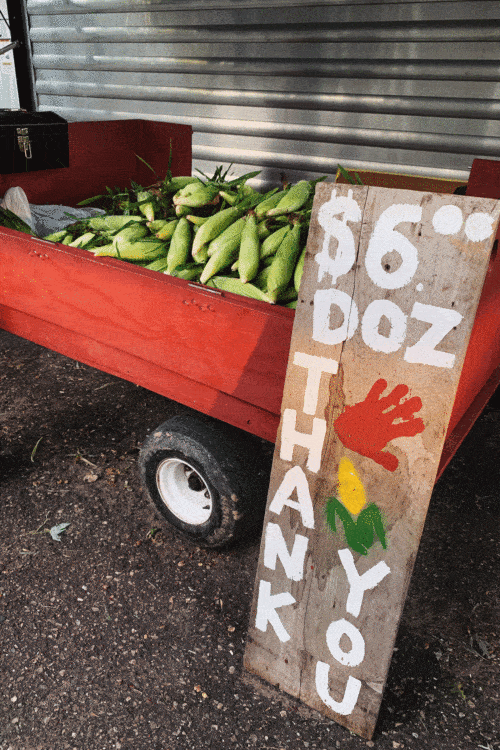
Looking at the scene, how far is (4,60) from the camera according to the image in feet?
21.4

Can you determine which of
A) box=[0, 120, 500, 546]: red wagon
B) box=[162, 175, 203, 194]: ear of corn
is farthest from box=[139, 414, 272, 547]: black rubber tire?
box=[162, 175, 203, 194]: ear of corn

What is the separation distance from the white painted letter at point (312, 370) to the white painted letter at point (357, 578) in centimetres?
45

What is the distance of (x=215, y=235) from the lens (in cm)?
258

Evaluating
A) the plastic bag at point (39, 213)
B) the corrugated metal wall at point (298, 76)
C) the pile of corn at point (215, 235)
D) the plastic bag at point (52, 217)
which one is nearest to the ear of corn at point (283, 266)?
the pile of corn at point (215, 235)

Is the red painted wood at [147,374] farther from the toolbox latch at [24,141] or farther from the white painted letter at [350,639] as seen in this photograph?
the toolbox latch at [24,141]

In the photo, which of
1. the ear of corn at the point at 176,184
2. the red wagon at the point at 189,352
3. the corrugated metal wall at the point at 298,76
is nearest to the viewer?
the red wagon at the point at 189,352

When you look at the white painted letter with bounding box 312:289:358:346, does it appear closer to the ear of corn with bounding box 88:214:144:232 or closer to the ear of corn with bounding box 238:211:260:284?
the ear of corn with bounding box 238:211:260:284

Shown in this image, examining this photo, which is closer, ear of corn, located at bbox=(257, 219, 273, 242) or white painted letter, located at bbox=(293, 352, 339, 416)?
white painted letter, located at bbox=(293, 352, 339, 416)

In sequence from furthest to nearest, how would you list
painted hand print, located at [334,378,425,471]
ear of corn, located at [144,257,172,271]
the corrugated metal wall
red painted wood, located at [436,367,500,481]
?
the corrugated metal wall → ear of corn, located at [144,257,172,271] → red painted wood, located at [436,367,500,481] → painted hand print, located at [334,378,425,471]

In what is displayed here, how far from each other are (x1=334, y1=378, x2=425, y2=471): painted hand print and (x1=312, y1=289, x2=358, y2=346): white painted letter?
0.16m

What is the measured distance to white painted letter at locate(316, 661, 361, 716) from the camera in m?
1.75

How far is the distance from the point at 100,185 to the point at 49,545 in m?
3.02

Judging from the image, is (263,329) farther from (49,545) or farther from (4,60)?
(4,60)

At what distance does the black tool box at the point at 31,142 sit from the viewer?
375cm
